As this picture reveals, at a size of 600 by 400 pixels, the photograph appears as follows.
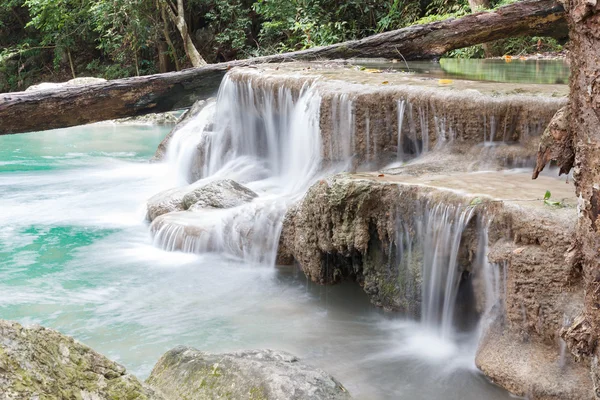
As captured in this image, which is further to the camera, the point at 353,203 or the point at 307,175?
the point at 307,175

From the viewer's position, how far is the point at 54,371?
168 cm

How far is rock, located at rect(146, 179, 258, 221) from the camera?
7500 mm

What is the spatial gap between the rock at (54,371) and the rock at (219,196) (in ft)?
18.1

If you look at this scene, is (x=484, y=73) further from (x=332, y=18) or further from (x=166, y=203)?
(x=332, y=18)

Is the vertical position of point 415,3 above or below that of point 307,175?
above

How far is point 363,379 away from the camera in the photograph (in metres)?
4.23

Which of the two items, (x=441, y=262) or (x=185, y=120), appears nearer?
(x=441, y=262)

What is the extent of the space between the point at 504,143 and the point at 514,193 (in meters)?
1.30

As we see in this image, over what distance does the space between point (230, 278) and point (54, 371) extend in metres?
4.49

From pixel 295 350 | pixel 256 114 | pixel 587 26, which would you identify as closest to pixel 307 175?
pixel 256 114

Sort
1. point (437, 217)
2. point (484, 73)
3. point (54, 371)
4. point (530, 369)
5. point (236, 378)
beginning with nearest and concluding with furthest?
point (54, 371)
point (236, 378)
point (530, 369)
point (437, 217)
point (484, 73)

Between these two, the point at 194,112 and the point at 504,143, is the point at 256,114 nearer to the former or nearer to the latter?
the point at 194,112

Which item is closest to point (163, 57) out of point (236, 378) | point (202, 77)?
point (202, 77)

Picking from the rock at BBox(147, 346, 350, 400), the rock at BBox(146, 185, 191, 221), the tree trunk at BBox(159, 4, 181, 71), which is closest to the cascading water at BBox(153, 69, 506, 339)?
the rock at BBox(146, 185, 191, 221)
